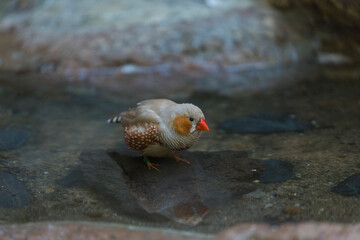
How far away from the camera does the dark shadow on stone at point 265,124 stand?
4.39 m

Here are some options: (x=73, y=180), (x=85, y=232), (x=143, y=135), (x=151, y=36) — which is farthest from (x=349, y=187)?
(x=151, y=36)

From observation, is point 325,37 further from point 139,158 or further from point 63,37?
point 139,158

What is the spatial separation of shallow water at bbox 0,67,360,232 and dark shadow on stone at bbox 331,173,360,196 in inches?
1.9

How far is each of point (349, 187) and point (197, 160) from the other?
1257mm

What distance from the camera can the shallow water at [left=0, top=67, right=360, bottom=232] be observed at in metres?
2.81

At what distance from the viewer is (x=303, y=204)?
2.86 meters

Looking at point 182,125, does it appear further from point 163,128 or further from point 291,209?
point 291,209

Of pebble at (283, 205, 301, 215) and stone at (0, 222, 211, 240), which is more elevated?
stone at (0, 222, 211, 240)

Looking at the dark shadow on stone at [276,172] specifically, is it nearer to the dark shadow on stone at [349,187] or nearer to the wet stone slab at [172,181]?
the wet stone slab at [172,181]

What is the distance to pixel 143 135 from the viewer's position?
11.3ft

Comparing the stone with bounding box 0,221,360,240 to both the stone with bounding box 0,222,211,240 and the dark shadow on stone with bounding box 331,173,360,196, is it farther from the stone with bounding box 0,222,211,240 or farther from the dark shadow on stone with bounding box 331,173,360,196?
the dark shadow on stone with bounding box 331,173,360,196

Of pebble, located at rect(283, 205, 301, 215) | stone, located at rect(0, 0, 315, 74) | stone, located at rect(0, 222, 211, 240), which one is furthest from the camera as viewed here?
stone, located at rect(0, 0, 315, 74)

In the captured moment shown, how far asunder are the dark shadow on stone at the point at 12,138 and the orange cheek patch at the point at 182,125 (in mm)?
1643

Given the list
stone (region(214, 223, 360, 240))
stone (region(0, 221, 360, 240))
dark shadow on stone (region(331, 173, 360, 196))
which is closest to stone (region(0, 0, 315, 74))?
dark shadow on stone (region(331, 173, 360, 196))
